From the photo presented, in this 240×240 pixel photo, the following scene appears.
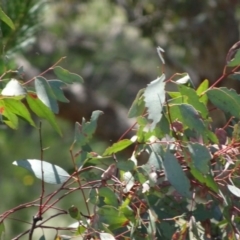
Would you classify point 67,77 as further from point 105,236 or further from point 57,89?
point 105,236

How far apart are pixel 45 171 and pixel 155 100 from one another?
0.56ft

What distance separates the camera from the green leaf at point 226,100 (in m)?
0.84

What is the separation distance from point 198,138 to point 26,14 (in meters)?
0.67

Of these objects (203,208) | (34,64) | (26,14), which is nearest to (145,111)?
(203,208)

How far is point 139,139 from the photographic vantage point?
818 mm

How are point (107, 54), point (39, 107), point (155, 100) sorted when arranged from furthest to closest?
Result: 1. point (107, 54)
2. point (39, 107)
3. point (155, 100)

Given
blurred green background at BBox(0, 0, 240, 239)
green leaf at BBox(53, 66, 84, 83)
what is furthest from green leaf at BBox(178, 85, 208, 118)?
blurred green background at BBox(0, 0, 240, 239)

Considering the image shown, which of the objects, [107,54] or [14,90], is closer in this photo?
[14,90]

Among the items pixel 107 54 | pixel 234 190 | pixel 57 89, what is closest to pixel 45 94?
pixel 57 89

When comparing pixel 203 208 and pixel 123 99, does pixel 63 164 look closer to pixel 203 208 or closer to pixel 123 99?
pixel 123 99

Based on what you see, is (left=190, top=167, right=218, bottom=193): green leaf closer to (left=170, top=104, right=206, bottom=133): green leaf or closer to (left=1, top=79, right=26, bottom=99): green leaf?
(left=170, top=104, right=206, bottom=133): green leaf

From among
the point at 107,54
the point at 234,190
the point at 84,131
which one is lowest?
the point at 107,54

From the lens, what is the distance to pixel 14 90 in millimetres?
784

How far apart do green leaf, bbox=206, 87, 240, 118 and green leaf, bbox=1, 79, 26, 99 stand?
0.23 metres
